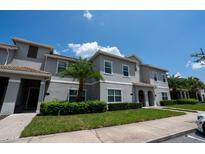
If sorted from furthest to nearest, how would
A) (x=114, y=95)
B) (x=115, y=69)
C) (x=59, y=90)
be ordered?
(x=115, y=69)
(x=114, y=95)
(x=59, y=90)

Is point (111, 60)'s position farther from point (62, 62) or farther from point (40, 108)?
point (40, 108)

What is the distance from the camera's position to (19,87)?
41.1ft

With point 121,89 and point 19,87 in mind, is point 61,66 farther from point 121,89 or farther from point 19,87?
point 121,89

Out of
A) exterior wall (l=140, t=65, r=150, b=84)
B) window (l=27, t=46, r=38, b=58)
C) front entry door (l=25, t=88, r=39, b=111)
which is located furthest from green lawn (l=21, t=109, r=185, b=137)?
exterior wall (l=140, t=65, r=150, b=84)

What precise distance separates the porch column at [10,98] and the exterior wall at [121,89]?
28.6 ft

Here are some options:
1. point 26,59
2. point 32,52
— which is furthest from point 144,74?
point 26,59

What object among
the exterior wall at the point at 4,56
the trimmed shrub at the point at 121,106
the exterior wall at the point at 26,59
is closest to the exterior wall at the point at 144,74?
the trimmed shrub at the point at 121,106

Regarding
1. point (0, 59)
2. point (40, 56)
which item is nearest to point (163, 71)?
point (40, 56)

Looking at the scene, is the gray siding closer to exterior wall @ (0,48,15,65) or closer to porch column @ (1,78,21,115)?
exterior wall @ (0,48,15,65)

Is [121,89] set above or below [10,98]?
above

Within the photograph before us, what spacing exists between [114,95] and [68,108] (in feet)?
22.4

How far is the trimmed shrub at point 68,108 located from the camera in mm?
10109

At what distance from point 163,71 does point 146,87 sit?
736cm

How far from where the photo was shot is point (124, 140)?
14.9 feet
